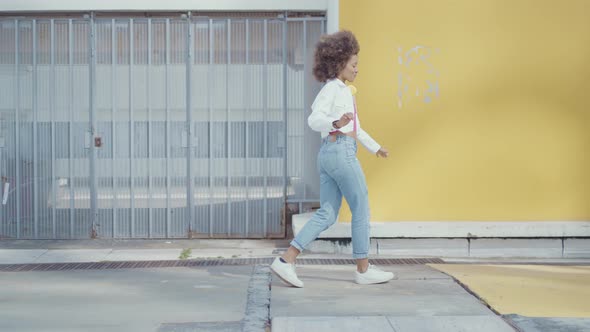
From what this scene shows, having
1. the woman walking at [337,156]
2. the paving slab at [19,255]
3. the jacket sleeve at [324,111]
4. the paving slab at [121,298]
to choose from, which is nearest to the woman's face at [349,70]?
the woman walking at [337,156]

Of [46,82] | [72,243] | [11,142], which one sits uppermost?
[46,82]

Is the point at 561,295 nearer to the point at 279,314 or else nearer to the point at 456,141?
the point at 279,314

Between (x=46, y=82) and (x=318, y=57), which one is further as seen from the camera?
(x=46, y=82)

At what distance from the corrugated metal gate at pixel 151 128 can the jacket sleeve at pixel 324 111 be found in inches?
118

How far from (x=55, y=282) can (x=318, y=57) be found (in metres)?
2.42

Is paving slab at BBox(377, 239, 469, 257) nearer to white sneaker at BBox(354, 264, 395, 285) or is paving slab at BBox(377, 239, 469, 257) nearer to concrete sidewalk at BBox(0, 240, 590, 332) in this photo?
concrete sidewalk at BBox(0, 240, 590, 332)

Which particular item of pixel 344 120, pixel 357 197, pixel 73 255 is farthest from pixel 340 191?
pixel 73 255

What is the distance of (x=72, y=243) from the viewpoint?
340 inches

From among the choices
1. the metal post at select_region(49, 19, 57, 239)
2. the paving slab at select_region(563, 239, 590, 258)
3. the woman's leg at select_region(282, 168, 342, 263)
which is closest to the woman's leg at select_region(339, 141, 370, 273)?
the woman's leg at select_region(282, 168, 342, 263)

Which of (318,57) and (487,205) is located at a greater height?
(318,57)

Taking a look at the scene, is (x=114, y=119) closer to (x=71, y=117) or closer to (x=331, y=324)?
(x=71, y=117)

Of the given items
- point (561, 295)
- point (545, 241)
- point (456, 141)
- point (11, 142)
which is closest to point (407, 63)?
point (456, 141)

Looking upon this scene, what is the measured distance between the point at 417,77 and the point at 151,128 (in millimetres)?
2685

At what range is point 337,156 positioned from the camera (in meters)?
5.74
